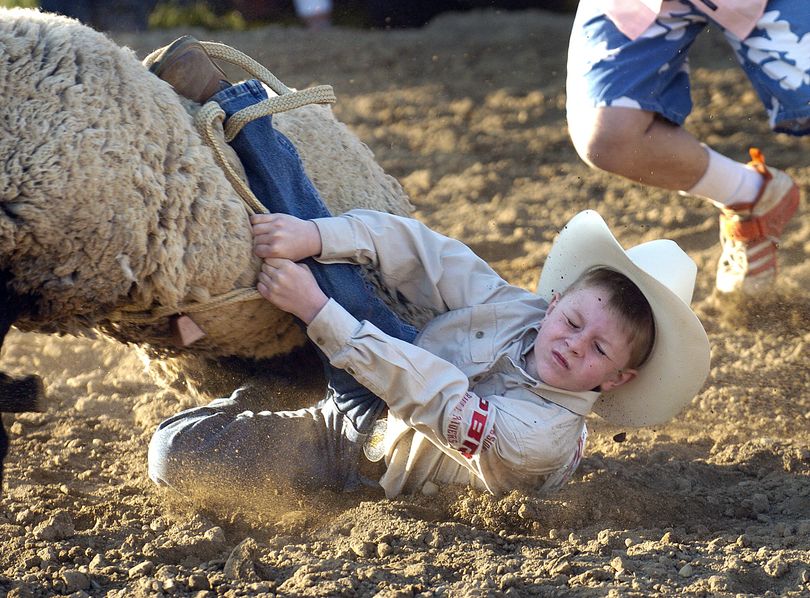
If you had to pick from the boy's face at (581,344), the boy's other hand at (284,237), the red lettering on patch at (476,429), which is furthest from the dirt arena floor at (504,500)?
the boy's other hand at (284,237)

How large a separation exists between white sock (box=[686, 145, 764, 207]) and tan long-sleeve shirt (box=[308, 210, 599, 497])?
4.11 ft

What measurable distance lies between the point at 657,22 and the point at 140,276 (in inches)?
72.4

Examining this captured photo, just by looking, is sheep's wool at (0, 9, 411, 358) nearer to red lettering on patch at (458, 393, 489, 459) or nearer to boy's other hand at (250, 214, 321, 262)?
boy's other hand at (250, 214, 321, 262)

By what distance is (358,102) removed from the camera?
6098 millimetres

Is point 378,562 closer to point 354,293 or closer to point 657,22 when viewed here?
point 354,293

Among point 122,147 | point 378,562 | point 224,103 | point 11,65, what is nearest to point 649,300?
point 378,562

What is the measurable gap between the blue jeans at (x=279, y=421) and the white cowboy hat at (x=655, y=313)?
0.46 metres

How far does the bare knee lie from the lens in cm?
322

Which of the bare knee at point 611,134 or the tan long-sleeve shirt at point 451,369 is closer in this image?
the tan long-sleeve shirt at point 451,369

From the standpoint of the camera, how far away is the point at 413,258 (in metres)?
2.46

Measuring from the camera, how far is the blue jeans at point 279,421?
2318 millimetres

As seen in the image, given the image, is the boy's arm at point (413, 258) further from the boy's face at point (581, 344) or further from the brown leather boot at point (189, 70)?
the brown leather boot at point (189, 70)

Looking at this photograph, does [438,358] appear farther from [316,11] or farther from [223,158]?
[316,11]

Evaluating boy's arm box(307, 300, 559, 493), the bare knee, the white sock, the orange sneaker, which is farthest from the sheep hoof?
the orange sneaker
